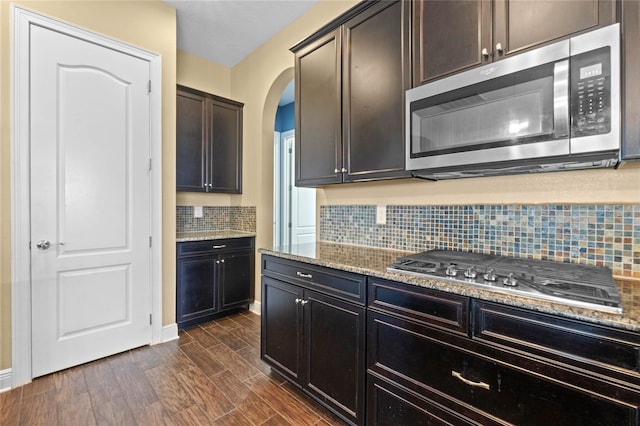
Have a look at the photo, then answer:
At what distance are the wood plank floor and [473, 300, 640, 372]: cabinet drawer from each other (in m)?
1.13

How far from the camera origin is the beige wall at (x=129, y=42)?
195cm

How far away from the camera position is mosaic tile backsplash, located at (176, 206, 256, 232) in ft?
11.2

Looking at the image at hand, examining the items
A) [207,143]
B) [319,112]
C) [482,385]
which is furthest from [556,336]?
[207,143]

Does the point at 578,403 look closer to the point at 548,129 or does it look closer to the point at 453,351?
the point at 453,351

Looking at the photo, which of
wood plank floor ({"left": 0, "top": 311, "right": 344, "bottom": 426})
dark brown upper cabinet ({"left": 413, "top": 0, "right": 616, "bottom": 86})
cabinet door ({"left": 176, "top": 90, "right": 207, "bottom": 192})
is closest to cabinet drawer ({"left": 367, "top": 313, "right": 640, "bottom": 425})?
wood plank floor ({"left": 0, "top": 311, "right": 344, "bottom": 426})

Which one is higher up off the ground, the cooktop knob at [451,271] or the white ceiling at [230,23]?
the white ceiling at [230,23]

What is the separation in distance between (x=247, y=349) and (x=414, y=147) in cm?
215

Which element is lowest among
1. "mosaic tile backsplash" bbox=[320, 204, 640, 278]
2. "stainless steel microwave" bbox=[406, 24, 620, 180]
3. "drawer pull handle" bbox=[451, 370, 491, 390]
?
"drawer pull handle" bbox=[451, 370, 491, 390]

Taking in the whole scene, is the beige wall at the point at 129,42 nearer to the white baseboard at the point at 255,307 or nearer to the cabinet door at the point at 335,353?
the white baseboard at the point at 255,307

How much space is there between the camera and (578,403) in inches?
35.5

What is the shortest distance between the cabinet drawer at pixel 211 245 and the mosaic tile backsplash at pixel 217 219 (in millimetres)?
208

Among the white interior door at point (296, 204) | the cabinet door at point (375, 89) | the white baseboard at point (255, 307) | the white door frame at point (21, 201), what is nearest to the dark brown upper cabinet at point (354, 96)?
the cabinet door at point (375, 89)

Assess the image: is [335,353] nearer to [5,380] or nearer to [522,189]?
[522,189]

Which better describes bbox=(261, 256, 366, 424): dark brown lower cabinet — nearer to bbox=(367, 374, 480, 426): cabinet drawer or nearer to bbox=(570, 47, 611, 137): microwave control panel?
bbox=(367, 374, 480, 426): cabinet drawer
